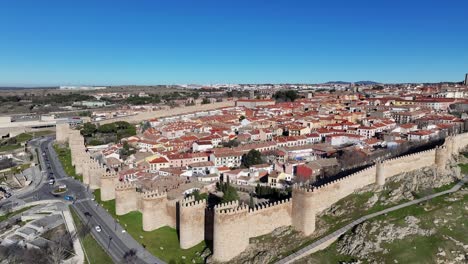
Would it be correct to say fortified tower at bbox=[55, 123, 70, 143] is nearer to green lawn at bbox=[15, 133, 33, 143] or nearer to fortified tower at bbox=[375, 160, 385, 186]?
green lawn at bbox=[15, 133, 33, 143]

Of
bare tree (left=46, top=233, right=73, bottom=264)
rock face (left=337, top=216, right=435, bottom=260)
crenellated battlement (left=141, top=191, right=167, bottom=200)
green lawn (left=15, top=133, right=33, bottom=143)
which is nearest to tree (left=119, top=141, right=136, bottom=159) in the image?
bare tree (left=46, top=233, right=73, bottom=264)

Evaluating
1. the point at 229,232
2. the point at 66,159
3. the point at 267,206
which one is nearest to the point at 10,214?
the point at 66,159

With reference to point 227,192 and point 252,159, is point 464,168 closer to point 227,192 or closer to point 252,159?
point 227,192

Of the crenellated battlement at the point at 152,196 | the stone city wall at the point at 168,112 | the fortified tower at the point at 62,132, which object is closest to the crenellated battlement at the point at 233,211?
the crenellated battlement at the point at 152,196

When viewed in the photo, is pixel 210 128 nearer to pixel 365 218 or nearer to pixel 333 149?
pixel 333 149

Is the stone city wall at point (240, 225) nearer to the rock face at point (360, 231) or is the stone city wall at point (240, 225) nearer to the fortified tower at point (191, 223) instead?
the rock face at point (360, 231)
